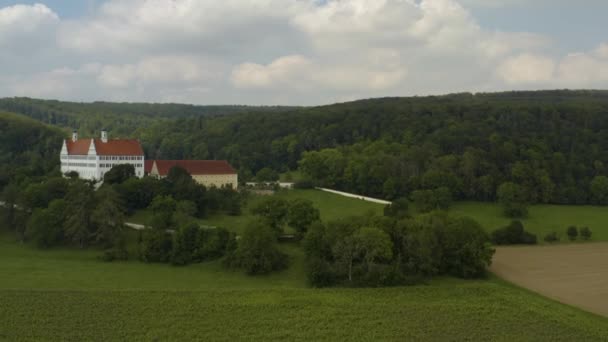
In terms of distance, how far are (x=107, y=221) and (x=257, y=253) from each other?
53.3ft

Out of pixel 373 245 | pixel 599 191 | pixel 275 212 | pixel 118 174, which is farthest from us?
pixel 599 191

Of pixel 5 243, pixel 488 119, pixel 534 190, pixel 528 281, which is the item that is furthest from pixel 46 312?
pixel 488 119

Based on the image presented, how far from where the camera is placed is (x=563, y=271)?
144ft

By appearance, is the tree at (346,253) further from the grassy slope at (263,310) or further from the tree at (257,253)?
the tree at (257,253)

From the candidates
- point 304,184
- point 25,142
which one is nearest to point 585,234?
point 304,184

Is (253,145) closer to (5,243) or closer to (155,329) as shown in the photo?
(5,243)

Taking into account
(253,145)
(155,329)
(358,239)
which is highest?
(253,145)

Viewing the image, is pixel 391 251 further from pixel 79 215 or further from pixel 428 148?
pixel 428 148

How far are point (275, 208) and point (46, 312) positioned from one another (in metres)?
22.1

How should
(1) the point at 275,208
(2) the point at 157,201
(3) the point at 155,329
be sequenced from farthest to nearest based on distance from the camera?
(2) the point at 157,201
(1) the point at 275,208
(3) the point at 155,329

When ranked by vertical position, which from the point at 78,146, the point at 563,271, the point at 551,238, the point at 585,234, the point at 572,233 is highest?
the point at 78,146

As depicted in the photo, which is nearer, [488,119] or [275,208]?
[275,208]

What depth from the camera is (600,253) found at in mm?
51094

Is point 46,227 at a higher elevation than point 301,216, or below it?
below
